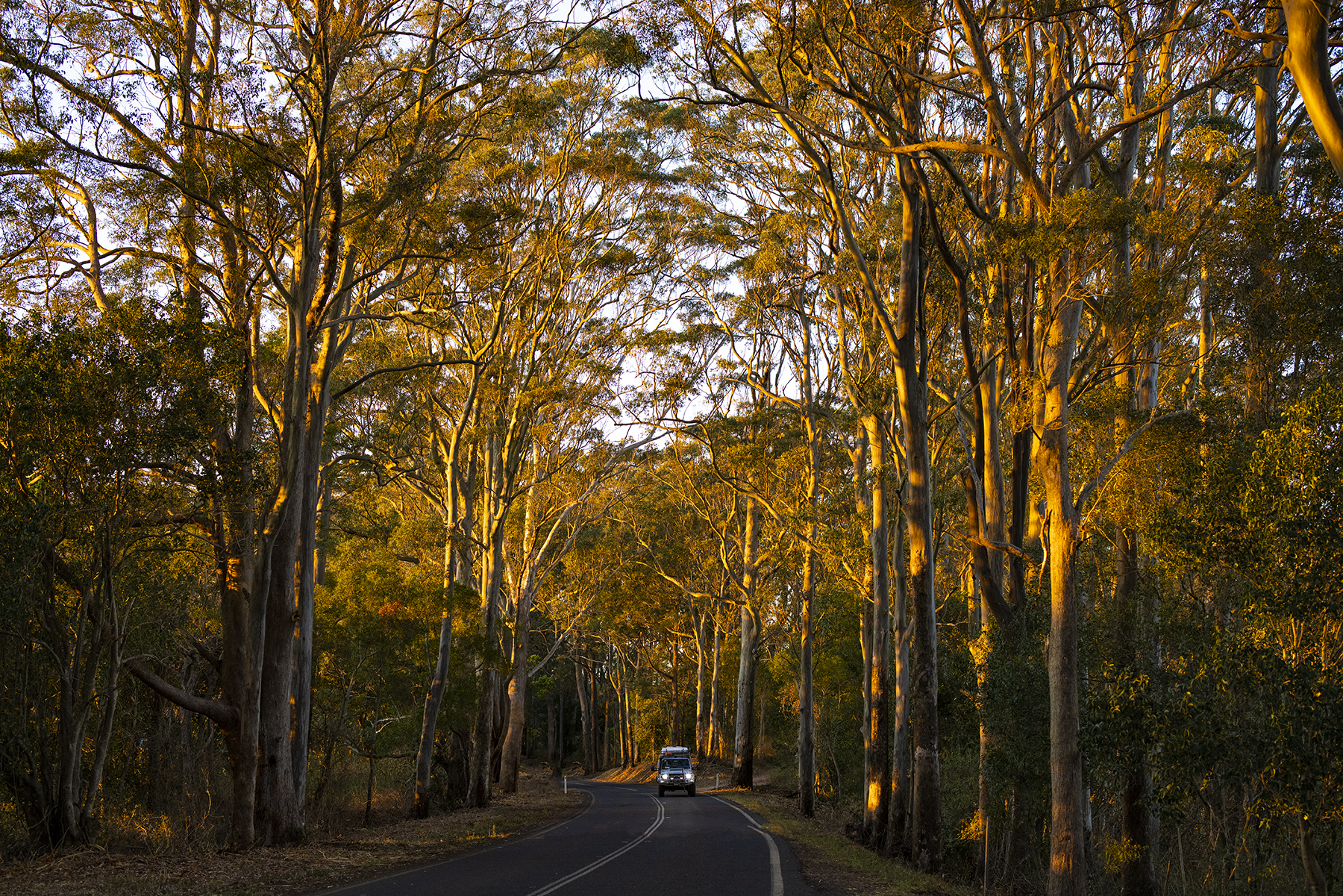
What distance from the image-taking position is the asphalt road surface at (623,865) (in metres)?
11.0

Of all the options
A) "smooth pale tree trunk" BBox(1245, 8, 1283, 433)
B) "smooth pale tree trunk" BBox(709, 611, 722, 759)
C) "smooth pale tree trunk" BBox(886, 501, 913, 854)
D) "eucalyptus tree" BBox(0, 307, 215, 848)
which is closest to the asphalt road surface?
"smooth pale tree trunk" BBox(886, 501, 913, 854)

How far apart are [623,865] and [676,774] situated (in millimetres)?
20985

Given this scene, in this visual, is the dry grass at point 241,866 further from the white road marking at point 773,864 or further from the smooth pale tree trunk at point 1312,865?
the smooth pale tree trunk at point 1312,865

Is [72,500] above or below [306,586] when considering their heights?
above

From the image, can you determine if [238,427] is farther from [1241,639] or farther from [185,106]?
[1241,639]

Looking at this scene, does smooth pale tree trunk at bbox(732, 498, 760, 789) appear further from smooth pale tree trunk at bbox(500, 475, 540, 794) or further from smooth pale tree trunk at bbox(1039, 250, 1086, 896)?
smooth pale tree trunk at bbox(1039, 250, 1086, 896)

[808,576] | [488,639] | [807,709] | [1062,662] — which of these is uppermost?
[808,576]

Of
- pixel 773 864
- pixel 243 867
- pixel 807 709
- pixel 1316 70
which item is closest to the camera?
pixel 1316 70

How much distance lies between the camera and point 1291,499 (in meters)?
9.62

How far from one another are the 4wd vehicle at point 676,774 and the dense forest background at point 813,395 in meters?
8.72

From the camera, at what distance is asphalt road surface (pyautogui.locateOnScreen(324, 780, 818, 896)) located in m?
11.0

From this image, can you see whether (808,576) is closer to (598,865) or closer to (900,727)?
(900,727)

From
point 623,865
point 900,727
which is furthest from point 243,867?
point 900,727

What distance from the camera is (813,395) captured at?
2506 centimetres
